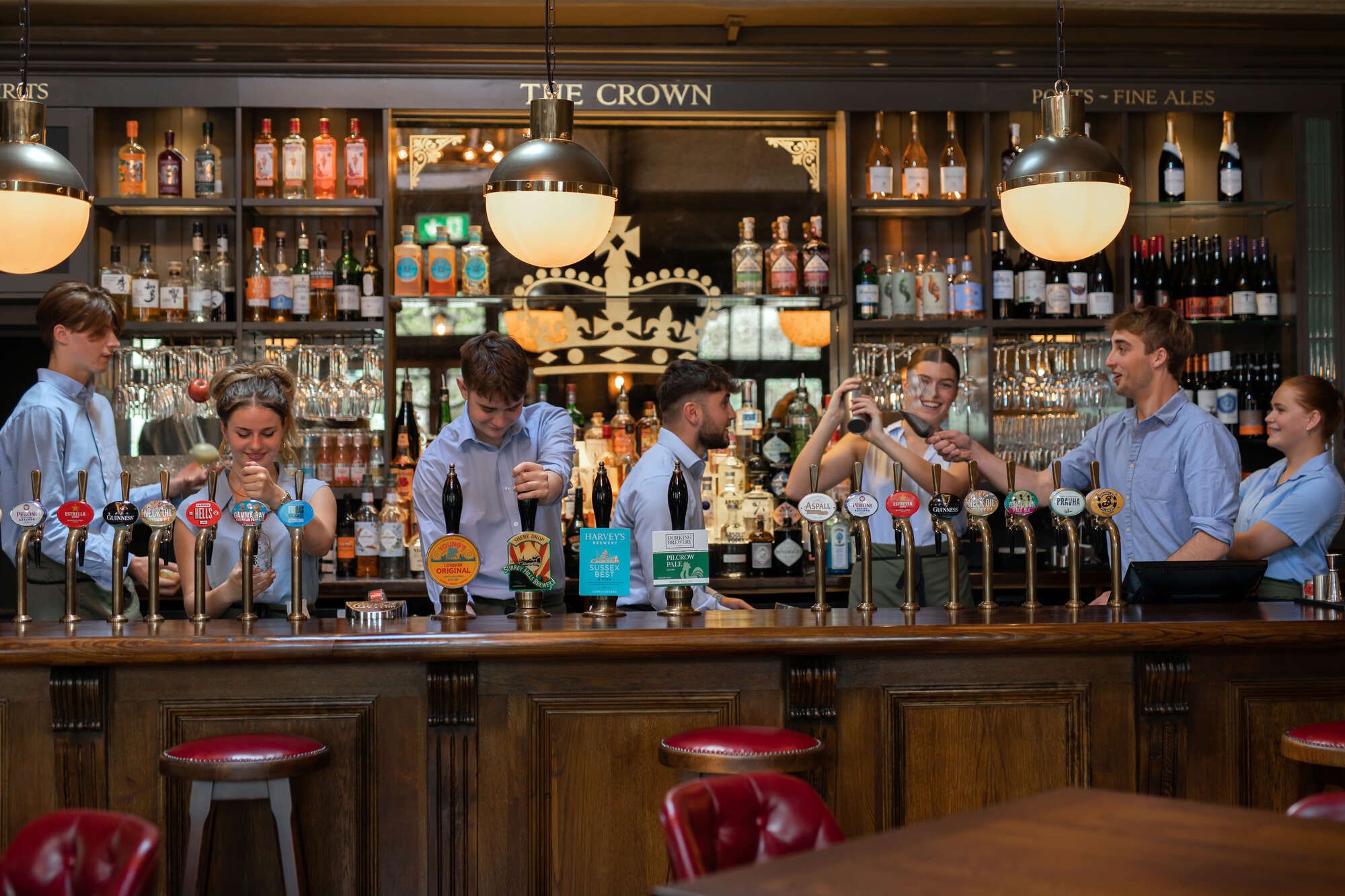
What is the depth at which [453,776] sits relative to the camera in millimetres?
2871

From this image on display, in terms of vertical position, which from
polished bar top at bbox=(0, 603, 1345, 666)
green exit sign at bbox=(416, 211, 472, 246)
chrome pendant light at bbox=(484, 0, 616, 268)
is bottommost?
polished bar top at bbox=(0, 603, 1345, 666)

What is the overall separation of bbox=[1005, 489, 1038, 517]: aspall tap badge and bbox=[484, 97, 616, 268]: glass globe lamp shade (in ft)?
3.90

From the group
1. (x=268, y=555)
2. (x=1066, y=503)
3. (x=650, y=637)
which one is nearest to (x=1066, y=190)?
(x=1066, y=503)

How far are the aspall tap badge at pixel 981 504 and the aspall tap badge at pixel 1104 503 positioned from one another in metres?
0.23

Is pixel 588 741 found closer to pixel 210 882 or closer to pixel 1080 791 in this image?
pixel 210 882

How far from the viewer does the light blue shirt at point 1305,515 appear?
3.63 metres

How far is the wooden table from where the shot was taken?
154cm

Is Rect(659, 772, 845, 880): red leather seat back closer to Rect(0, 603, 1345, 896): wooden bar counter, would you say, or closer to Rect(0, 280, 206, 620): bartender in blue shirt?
Rect(0, 603, 1345, 896): wooden bar counter

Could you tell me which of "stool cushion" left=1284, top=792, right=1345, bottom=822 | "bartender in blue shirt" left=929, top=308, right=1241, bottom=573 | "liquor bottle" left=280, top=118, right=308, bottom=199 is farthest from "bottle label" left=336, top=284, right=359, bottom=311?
"stool cushion" left=1284, top=792, right=1345, bottom=822

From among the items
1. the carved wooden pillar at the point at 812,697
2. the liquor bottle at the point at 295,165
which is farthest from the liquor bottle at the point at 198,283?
the carved wooden pillar at the point at 812,697

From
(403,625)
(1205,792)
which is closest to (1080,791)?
(1205,792)

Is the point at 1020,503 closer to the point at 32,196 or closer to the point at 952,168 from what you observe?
the point at 952,168

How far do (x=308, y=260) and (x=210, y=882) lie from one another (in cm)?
258

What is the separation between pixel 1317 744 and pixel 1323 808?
73cm
